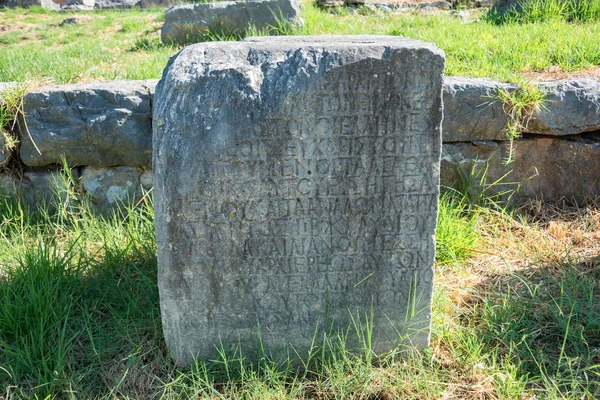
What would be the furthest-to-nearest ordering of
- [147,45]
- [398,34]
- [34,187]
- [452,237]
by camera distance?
[147,45] < [398,34] < [34,187] < [452,237]

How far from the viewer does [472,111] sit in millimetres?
3258

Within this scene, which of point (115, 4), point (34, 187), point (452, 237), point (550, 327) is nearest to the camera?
point (550, 327)

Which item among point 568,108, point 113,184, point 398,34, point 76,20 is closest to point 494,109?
point 568,108

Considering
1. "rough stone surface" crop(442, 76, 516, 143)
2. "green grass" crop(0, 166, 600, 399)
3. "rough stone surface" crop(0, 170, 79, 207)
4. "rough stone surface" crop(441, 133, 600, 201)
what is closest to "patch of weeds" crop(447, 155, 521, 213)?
"rough stone surface" crop(441, 133, 600, 201)

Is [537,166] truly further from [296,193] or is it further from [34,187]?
[34,187]

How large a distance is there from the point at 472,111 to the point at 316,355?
1.67m

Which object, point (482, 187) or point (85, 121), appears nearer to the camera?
point (85, 121)

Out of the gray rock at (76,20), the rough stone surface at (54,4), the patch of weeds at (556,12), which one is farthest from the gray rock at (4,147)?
the rough stone surface at (54,4)

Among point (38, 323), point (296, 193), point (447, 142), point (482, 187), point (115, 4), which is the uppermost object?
point (115, 4)

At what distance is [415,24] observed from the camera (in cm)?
502

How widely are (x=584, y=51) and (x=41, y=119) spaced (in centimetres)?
328

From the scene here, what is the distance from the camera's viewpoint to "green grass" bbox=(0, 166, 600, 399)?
85.0 inches

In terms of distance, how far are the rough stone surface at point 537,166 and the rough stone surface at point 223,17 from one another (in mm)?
2198

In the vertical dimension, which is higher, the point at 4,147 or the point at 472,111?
the point at 472,111
